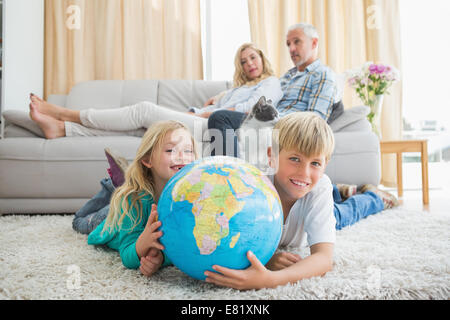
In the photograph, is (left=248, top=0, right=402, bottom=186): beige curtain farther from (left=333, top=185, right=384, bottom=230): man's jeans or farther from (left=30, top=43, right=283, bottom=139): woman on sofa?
(left=333, top=185, right=384, bottom=230): man's jeans

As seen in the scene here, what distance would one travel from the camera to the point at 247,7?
390cm

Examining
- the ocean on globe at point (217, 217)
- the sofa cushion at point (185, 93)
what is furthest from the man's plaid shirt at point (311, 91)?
the ocean on globe at point (217, 217)

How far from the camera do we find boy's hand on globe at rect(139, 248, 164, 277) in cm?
98

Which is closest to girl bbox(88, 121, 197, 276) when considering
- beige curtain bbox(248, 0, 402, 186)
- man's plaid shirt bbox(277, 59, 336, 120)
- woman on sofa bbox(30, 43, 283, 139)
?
woman on sofa bbox(30, 43, 283, 139)

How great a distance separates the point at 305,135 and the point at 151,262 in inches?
24.3

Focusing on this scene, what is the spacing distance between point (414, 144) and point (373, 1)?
2.10 metres

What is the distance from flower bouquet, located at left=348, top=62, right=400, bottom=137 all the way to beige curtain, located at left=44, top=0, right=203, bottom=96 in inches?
70.1

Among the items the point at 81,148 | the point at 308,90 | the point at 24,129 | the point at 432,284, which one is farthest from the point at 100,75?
the point at 432,284

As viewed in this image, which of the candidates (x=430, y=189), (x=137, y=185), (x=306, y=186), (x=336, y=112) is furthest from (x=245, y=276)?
(x=430, y=189)

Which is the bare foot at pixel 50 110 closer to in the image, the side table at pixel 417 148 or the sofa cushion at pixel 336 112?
the sofa cushion at pixel 336 112

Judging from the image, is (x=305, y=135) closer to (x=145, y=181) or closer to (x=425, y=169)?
(x=145, y=181)

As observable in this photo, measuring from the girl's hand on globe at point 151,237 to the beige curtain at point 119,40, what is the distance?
2.99 m

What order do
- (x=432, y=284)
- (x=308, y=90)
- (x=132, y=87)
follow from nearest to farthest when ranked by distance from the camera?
(x=432, y=284)
(x=308, y=90)
(x=132, y=87)

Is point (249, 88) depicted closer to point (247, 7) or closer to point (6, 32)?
point (247, 7)
